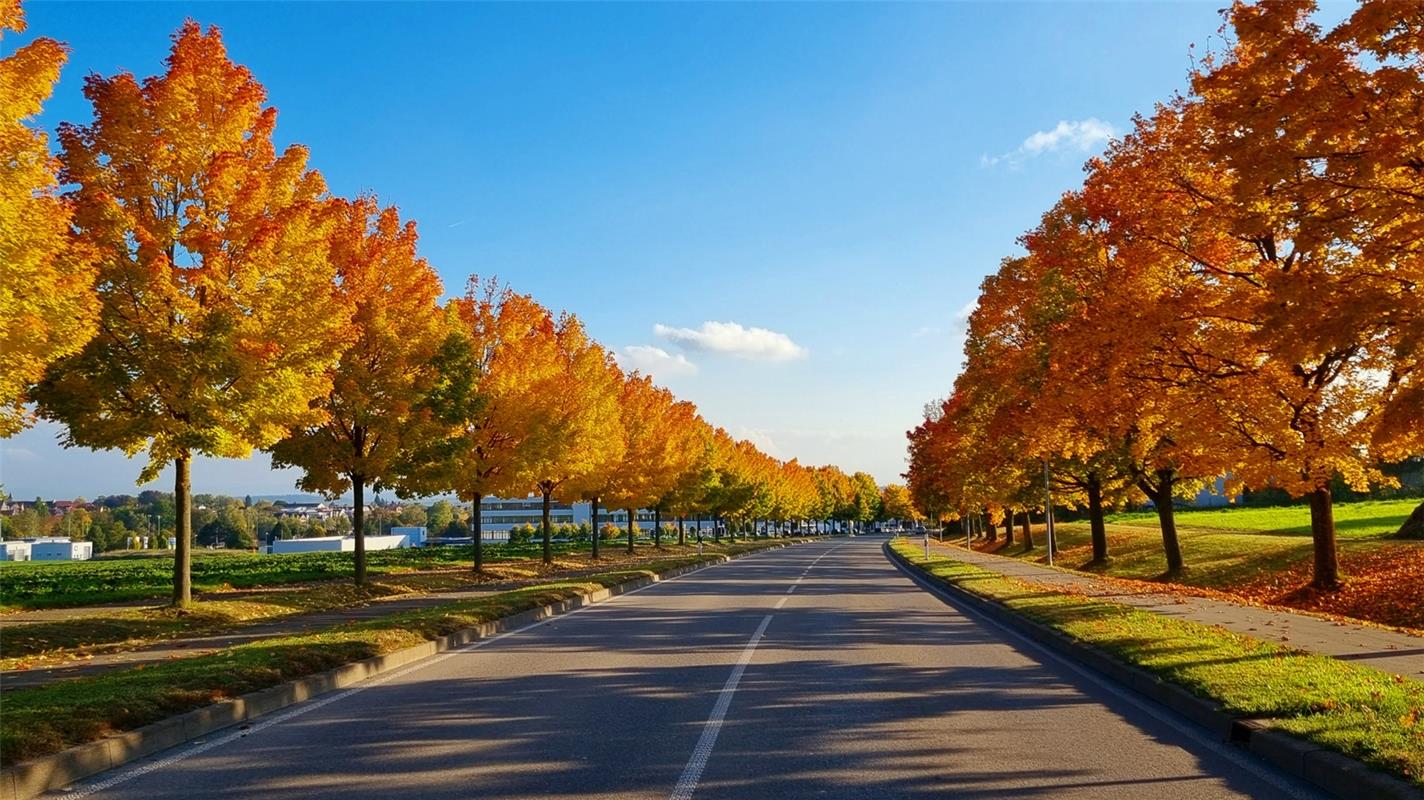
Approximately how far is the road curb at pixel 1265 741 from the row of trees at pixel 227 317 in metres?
12.6

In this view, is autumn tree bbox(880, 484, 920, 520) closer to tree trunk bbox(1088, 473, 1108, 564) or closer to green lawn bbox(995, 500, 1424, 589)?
green lawn bbox(995, 500, 1424, 589)

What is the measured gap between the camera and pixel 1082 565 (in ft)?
115

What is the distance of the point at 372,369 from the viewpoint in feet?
69.8

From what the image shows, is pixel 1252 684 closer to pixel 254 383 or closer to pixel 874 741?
pixel 874 741

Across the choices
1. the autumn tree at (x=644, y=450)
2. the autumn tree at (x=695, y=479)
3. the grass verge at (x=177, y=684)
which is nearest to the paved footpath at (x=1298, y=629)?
the grass verge at (x=177, y=684)

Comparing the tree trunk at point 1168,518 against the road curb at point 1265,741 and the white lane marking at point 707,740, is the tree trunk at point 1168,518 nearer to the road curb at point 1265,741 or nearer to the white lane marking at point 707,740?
the road curb at point 1265,741

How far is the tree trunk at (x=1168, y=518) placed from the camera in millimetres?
27250

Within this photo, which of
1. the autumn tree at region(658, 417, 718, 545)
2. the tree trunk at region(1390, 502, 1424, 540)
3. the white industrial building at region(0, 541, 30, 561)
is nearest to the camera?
the tree trunk at region(1390, 502, 1424, 540)

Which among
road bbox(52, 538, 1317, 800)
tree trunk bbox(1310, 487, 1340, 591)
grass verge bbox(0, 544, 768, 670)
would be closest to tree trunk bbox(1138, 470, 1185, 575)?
tree trunk bbox(1310, 487, 1340, 591)

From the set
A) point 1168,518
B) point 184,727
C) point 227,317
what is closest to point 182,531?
point 227,317

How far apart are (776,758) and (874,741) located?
936 millimetres

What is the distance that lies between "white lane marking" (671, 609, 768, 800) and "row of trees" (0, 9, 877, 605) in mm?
8875

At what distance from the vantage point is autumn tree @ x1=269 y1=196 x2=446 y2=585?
2084 centimetres

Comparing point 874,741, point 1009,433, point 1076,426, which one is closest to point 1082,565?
point 1009,433
